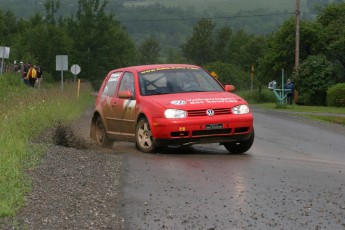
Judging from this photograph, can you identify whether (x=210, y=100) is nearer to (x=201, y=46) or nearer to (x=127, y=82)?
(x=127, y=82)

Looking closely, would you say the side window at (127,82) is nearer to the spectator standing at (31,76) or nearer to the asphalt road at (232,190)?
the asphalt road at (232,190)

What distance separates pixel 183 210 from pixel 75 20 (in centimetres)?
9312

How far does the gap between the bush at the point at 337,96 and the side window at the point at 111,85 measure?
34.9 meters

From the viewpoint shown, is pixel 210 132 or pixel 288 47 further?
pixel 288 47

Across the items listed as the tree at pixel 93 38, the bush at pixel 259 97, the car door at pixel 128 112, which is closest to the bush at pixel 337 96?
the bush at pixel 259 97

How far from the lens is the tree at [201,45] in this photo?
457ft

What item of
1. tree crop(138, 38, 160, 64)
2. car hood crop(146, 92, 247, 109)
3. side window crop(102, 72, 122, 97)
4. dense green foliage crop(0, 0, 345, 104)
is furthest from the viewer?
tree crop(138, 38, 160, 64)

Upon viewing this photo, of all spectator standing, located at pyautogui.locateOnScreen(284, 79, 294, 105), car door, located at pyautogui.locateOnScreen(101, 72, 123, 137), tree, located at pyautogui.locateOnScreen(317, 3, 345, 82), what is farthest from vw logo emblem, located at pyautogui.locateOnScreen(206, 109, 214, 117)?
tree, located at pyautogui.locateOnScreen(317, 3, 345, 82)

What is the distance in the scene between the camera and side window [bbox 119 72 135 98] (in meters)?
14.0

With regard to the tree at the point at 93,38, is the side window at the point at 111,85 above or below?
below

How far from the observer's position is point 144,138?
13039mm

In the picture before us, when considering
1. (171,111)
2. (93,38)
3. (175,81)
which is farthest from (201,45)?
(171,111)

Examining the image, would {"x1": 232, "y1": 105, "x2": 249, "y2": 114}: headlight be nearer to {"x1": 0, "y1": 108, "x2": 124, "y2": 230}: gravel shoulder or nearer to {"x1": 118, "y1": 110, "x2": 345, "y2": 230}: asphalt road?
{"x1": 118, "y1": 110, "x2": 345, "y2": 230}: asphalt road

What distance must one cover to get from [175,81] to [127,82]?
1067 mm
